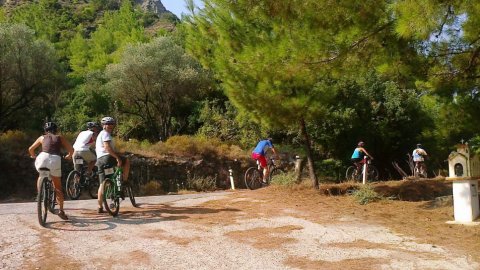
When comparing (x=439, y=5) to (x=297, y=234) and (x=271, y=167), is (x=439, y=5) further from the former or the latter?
(x=271, y=167)

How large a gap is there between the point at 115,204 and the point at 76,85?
32.8 metres

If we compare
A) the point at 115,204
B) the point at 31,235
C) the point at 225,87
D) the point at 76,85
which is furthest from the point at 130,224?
the point at 76,85

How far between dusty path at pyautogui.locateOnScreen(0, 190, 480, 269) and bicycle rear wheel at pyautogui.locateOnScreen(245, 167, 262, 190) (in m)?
5.54

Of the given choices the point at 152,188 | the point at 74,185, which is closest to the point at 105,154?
the point at 74,185

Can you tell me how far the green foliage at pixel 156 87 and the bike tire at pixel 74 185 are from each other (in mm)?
21494

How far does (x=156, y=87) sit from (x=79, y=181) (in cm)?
2183

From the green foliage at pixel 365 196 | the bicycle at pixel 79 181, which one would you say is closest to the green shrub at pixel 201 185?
the bicycle at pixel 79 181

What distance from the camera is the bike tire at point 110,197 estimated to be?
866cm

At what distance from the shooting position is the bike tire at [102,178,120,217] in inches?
341

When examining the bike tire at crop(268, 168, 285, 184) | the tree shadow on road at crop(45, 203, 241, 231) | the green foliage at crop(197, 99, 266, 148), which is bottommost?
the tree shadow on road at crop(45, 203, 241, 231)

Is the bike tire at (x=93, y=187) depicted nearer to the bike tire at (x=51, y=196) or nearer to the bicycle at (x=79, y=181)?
the bicycle at (x=79, y=181)

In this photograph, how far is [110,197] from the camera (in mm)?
8789

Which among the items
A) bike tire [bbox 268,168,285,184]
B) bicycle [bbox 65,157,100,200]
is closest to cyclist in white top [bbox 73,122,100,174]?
bicycle [bbox 65,157,100,200]

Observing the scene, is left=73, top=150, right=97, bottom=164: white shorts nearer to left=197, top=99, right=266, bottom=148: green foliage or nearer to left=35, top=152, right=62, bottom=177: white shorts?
left=35, top=152, right=62, bottom=177: white shorts
